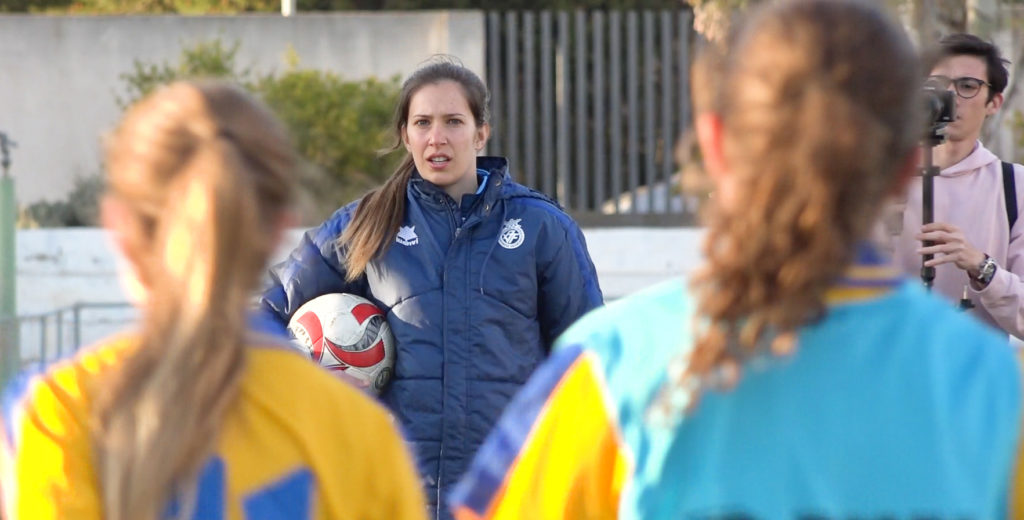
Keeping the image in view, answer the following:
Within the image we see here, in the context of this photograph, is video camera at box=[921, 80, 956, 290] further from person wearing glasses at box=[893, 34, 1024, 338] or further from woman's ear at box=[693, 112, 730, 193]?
woman's ear at box=[693, 112, 730, 193]

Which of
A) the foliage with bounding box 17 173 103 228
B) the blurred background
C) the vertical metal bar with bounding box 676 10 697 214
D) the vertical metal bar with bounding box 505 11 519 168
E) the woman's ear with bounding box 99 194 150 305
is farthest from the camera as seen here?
the foliage with bounding box 17 173 103 228

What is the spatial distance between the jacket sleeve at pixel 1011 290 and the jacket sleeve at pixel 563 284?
109cm

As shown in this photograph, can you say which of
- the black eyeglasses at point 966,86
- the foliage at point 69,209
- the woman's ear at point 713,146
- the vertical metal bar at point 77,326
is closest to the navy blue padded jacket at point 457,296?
the black eyeglasses at point 966,86

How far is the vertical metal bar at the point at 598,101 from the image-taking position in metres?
12.3

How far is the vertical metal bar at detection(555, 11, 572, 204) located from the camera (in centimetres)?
1231

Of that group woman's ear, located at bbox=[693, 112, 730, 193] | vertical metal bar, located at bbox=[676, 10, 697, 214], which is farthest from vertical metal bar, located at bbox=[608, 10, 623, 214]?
woman's ear, located at bbox=[693, 112, 730, 193]

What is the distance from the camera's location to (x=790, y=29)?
1739 mm

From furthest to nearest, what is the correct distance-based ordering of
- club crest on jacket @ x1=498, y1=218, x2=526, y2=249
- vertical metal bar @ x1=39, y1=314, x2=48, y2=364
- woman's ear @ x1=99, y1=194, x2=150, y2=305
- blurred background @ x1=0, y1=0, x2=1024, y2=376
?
blurred background @ x1=0, y1=0, x2=1024, y2=376
vertical metal bar @ x1=39, y1=314, x2=48, y2=364
club crest on jacket @ x1=498, y1=218, x2=526, y2=249
woman's ear @ x1=99, y1=194, x2=150, y2=305

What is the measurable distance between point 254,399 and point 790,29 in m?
0.79

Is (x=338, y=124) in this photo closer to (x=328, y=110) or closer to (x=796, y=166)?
(x=328, y=110)

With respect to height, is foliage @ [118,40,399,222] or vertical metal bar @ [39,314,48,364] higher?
foliage @ [118,40,399,222]

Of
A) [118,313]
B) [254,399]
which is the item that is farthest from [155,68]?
[254,399]

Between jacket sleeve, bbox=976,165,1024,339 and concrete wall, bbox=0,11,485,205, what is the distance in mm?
10043

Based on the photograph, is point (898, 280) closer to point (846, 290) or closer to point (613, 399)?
point (846, 290)
